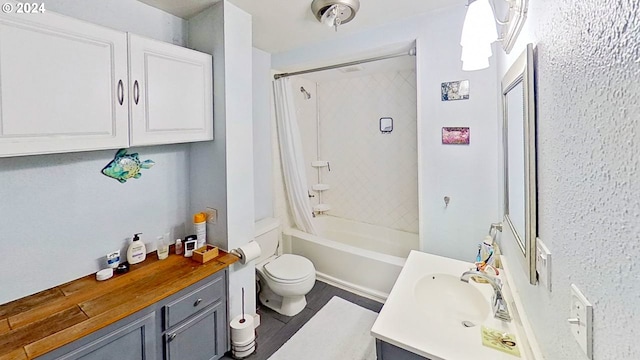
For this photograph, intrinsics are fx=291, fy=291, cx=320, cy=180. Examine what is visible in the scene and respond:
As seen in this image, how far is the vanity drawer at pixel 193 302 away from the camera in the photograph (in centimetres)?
158

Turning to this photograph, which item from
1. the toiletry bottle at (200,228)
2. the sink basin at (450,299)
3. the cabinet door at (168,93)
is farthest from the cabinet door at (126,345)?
the sink basin at (450,299)

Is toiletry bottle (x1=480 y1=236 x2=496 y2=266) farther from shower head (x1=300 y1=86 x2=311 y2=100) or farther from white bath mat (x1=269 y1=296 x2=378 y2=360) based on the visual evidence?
shower head (x1=300 y1=86 x2=311 y2=100)

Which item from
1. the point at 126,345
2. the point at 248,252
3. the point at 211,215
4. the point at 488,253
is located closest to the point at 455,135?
the point at 488,253

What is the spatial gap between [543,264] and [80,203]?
7.08 feet

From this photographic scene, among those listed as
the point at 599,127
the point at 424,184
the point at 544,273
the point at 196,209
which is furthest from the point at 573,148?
the point at 196,209

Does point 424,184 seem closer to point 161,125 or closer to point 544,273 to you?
point 544,273

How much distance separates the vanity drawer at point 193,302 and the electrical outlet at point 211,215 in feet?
1.31

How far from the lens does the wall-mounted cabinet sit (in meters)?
1.21

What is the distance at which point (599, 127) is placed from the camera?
52 centimetres

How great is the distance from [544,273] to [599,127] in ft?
1.63

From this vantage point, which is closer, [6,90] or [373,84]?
[6,90]

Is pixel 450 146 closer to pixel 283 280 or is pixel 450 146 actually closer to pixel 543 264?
pixel 543 264

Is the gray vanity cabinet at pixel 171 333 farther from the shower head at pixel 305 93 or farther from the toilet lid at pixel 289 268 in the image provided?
the shower head at pixel 305 93

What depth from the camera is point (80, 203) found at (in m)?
1.65
